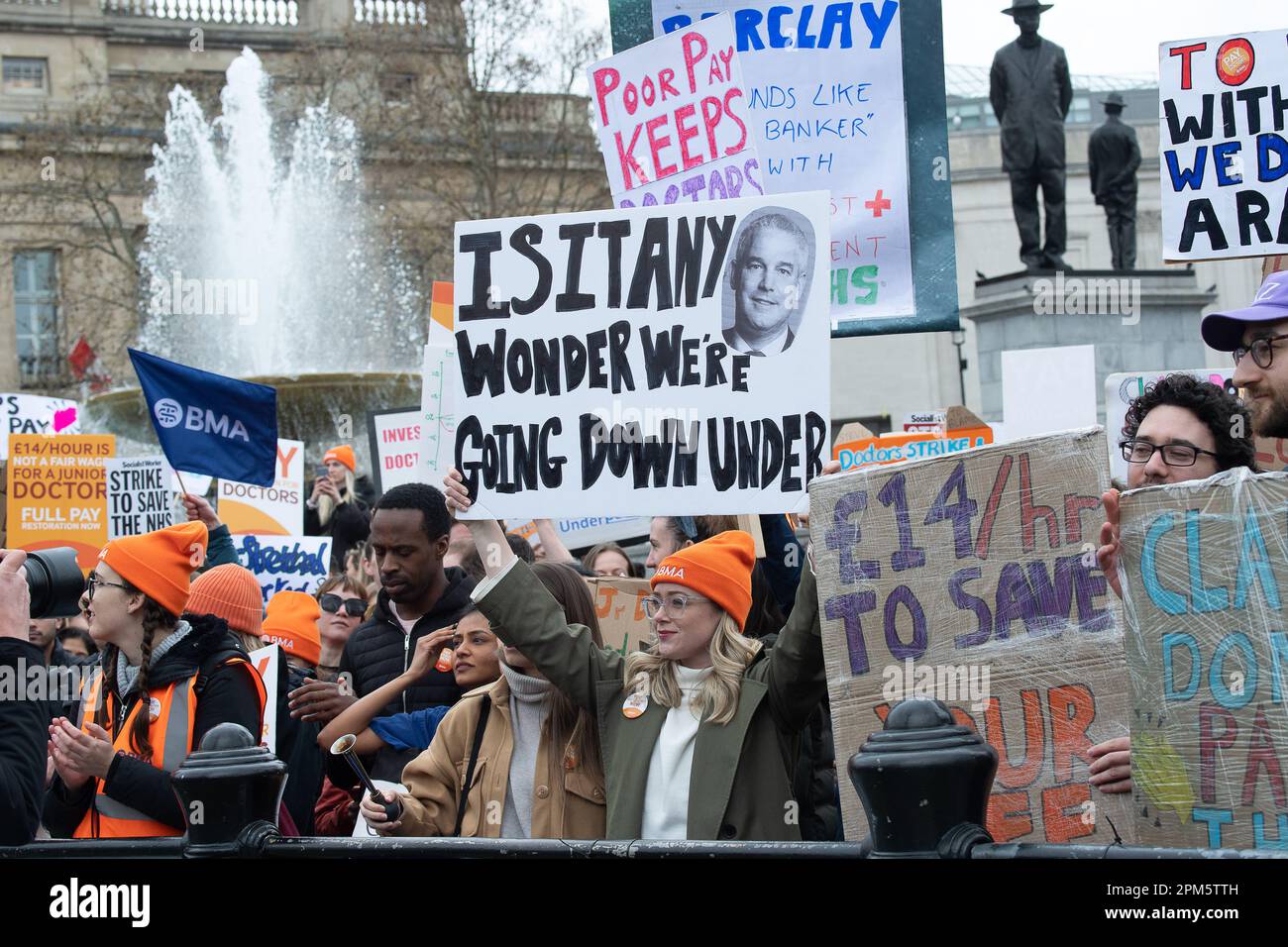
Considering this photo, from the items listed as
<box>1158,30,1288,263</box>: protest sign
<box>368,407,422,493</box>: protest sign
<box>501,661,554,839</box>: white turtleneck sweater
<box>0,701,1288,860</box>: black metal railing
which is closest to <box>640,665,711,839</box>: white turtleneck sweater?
<box>501,661,554,839</box>: white turtleneck sweater

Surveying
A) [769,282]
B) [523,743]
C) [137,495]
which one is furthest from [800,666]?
[137,495]

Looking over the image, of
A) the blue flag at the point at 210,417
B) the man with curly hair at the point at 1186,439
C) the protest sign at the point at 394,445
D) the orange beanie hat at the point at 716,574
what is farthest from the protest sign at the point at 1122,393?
the protest sign at the point at 394,445

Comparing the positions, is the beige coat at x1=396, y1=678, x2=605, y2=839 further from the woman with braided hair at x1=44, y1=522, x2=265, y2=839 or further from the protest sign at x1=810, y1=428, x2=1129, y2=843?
the protest sign at x1=810, y1=428, x2=1129, y2=843

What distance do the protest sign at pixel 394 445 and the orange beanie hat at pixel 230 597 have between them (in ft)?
16.8

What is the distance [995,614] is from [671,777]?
3.27 ft

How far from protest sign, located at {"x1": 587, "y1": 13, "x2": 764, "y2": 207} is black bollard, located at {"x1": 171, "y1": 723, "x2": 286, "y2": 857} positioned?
3166 millimetres

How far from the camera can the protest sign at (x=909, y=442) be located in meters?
7.42

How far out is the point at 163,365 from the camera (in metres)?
7.92

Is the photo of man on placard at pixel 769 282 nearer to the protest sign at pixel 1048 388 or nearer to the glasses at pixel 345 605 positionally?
the glasses at pixel 345 605

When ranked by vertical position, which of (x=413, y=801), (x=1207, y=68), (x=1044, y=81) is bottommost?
(x=413, y=801)

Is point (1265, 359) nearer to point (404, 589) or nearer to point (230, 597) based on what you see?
point (404, 589)

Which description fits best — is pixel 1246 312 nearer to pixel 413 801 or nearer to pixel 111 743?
pixel 413 801

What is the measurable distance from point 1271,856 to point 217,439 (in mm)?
6045
